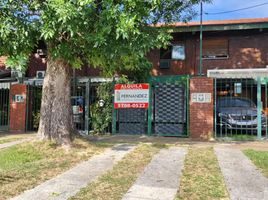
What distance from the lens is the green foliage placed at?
1510 centimetres

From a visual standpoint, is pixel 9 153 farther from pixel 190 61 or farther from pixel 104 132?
pixel 190 61

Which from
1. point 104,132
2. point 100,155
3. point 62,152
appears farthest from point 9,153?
point 104,132

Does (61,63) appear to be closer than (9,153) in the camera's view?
No

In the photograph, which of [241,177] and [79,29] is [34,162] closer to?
[79,29]

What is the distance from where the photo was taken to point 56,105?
35.1 ft

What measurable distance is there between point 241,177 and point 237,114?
7.04m

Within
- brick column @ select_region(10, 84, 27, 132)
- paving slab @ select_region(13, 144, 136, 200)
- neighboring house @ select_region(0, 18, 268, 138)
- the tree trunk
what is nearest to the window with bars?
neighboring house @ select_region(0, 18, 268, 138)

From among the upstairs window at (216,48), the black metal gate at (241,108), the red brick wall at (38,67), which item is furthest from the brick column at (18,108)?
the upstairs window at (216,48)

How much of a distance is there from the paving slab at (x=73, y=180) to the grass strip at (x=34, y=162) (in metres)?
0.22

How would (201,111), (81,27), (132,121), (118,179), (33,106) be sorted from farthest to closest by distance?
1. (33,106)
2. (132,121)
3. (201,111)
4. (81,27)
5. (118,179)

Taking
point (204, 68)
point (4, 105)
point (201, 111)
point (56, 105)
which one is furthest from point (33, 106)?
point (204, 68)

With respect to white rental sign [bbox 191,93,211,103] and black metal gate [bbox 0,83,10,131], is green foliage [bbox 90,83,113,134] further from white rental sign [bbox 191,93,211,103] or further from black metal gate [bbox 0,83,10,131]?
black metal gate [bbox 0,83,10,131]

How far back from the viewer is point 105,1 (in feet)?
28.5

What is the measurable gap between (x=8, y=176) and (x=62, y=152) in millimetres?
2637
